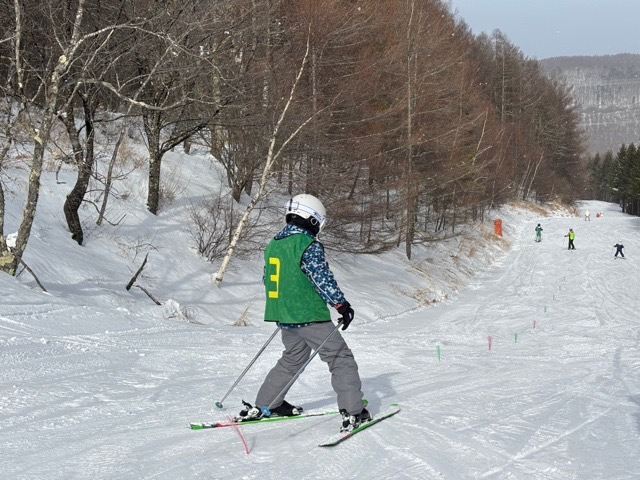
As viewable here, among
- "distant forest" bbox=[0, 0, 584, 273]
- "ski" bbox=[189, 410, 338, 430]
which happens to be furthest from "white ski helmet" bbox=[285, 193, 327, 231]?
"distant forest" bbox=[0, 0, 584, 273]

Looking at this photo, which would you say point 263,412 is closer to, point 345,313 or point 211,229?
point 345,313

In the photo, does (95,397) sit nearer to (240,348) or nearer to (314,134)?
(240,348)

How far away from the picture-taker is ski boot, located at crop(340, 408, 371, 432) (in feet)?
15.0

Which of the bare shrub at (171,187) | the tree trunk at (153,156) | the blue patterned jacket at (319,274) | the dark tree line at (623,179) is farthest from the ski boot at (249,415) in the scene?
the dark tree line at (623,179)

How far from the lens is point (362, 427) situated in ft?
15.2

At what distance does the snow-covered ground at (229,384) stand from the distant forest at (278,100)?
1.96m

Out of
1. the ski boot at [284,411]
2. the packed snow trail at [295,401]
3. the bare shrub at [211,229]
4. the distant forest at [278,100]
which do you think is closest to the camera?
the packed snow trail at [295,401]

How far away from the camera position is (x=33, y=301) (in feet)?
29.9

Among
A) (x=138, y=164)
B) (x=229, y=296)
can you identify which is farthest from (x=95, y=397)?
(x=138, y=164)

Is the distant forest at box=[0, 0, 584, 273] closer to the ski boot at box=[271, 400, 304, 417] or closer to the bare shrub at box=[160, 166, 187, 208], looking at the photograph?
the bare shrub at box=[160, 166, 187, 208]

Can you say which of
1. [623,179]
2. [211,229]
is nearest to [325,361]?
[211,229]

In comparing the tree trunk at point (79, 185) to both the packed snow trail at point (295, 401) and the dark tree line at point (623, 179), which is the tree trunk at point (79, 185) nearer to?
the packed snow trail at point (295, 401)

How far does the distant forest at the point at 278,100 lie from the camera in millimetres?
13047

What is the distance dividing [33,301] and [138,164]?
10.5 m
